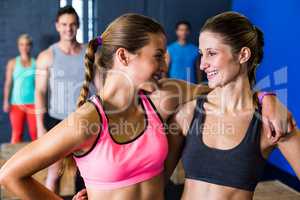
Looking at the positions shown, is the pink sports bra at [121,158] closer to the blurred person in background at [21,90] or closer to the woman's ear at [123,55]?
the woman's ear at [123,55]

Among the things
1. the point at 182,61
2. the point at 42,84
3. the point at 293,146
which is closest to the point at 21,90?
the point at 42,84

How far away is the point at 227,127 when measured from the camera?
4.06ft

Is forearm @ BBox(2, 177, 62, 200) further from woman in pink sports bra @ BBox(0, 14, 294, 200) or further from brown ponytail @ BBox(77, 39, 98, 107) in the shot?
brown ponytail @ BBox(77, 39, 98, 107)

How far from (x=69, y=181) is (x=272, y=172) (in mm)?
1908

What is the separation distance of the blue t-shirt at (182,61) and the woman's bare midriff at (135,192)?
2.93m

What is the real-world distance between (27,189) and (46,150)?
13 centimetres

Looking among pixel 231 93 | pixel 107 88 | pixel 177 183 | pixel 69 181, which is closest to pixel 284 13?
pixel 177 183

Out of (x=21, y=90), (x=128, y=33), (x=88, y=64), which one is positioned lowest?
(x=21, y=90)

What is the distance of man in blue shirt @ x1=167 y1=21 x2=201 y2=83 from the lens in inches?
160

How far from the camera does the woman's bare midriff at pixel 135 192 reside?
1.10 m

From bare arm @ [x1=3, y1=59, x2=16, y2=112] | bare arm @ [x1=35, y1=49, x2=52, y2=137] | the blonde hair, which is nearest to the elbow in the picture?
the blonde hair

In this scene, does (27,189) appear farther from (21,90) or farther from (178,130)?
(21,90)

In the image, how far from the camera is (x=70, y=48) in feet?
7.89

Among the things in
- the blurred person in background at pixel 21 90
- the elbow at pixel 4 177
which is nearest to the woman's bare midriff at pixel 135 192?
the elbow at pixel 4 177
